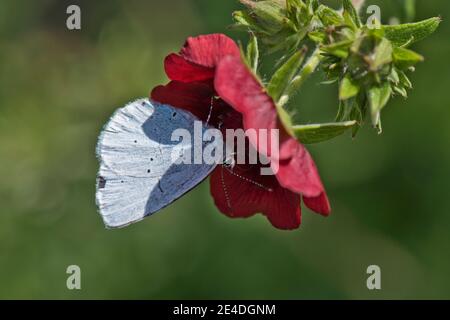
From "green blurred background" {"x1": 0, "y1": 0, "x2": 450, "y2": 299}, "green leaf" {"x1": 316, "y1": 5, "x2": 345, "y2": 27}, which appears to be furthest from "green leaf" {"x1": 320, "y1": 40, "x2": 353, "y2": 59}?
"green blurred background" {"x1": 0, "y1": 0, "x2": 450, "y2": 299}

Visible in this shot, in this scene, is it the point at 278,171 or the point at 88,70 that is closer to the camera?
the point at 278,171

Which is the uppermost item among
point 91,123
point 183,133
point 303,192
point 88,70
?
point 88,70

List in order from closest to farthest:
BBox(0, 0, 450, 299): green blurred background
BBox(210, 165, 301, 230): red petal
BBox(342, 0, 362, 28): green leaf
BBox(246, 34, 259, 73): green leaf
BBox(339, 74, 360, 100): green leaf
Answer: BBox(339, 74, 360, 100): green leaf → BBox(246, 34, 259, 73): green leaf → BBox(342, 0, 362, 28): green leaf → BBox(210, 165, 301, 230): red petal → BBox(0, 0, 450, 299): green blurred background

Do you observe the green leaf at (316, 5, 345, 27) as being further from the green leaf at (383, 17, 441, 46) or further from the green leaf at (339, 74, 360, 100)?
the green leaf at (339, 74, 360, 100)

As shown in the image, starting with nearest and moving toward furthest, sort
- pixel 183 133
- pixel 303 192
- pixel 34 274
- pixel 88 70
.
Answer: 1. pixel 303 192
2. pixel 183 133
3. pixel 34 274
4. pixel 88 70

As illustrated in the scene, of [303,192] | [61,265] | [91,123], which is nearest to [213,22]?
[91,123]

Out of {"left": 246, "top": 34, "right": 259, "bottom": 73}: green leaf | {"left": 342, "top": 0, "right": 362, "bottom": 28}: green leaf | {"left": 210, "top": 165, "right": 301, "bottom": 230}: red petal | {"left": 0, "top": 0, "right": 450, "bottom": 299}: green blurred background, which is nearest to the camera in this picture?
{"left": 246, "top": 34, "right": 259, "bottom": 73}: green leaf

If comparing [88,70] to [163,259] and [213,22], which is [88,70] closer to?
[213,22]

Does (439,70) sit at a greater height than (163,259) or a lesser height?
greater
